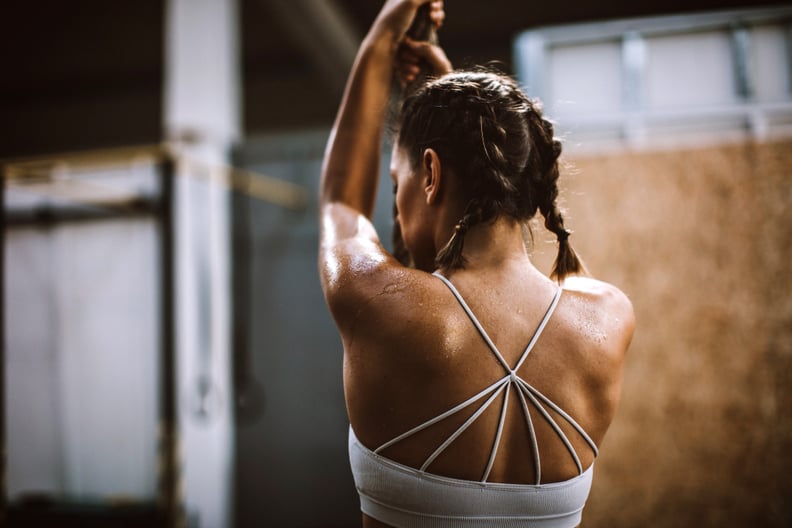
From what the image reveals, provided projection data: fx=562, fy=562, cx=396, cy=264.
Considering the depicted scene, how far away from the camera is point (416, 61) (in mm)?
854

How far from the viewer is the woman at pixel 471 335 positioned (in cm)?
61

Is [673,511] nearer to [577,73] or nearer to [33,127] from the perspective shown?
[577,73]

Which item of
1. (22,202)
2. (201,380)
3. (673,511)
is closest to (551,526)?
(673,511)

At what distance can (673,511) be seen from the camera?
252cm

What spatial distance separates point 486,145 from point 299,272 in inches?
110

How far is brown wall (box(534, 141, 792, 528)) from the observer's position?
2.49m

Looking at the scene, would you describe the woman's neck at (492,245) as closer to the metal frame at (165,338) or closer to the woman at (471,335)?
the woman at (471,335)

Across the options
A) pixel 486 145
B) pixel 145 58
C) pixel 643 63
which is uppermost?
pixel 145 58

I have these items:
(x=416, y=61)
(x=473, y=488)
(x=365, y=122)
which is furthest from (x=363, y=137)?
(x=473, y=488)

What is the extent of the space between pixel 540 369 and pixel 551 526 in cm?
18

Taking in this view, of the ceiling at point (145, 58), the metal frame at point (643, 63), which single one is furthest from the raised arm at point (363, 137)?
the ceiling at point (145, 58)

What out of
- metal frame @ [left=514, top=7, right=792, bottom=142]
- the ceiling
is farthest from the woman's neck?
the ceiling

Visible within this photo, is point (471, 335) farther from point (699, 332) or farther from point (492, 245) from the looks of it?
point (699, 332)

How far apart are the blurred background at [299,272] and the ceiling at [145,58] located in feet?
0.09
